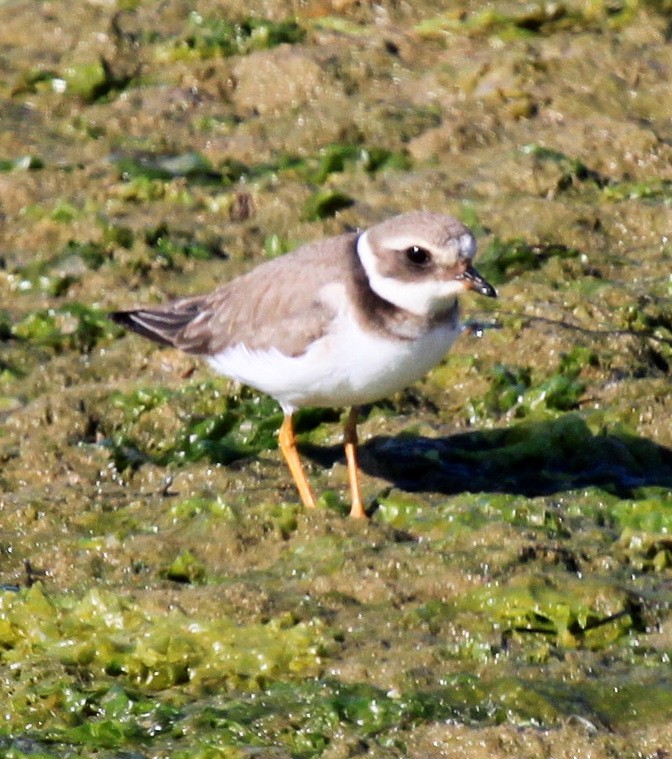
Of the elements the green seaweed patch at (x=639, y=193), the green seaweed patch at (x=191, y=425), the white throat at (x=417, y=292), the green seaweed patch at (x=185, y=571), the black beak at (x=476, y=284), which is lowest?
the green seaweed patch at (x=191, y=425)

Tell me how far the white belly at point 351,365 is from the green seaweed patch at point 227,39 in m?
4.70

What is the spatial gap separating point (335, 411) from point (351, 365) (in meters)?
1.54

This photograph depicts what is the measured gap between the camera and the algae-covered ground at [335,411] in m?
5.64

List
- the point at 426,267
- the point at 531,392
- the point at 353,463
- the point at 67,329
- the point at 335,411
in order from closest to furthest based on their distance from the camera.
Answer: the point at 426,267 < the point at 353,463 < the point at 531,392 < the point at 335,411 < the point at 67,329

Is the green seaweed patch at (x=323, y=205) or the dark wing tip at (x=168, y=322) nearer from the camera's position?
the dark wing tip at (x=168, y=322)

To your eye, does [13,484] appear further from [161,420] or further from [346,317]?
[346,317]

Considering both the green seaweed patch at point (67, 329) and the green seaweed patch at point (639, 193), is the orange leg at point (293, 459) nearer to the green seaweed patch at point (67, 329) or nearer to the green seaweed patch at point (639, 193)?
the green seaweed patch at point (67, 329)

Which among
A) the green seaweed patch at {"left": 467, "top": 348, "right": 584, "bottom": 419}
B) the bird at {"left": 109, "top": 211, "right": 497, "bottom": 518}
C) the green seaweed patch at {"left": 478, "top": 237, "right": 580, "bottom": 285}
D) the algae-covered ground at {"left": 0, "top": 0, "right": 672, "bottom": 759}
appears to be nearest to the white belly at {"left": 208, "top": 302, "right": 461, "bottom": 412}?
the bird at {"left": 109, "top": 211, "right": 497, "bottom": 518}

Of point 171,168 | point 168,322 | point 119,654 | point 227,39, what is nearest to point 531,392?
point 168,322

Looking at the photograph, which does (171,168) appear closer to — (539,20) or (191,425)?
(191,425)

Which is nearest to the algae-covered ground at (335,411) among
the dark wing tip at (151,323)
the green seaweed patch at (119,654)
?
the green seaweed patch at (119,654)

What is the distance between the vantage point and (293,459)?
7.33 m

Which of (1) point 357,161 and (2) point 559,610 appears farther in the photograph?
(1) point 357,161

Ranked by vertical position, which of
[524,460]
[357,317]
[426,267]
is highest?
[426,267]
